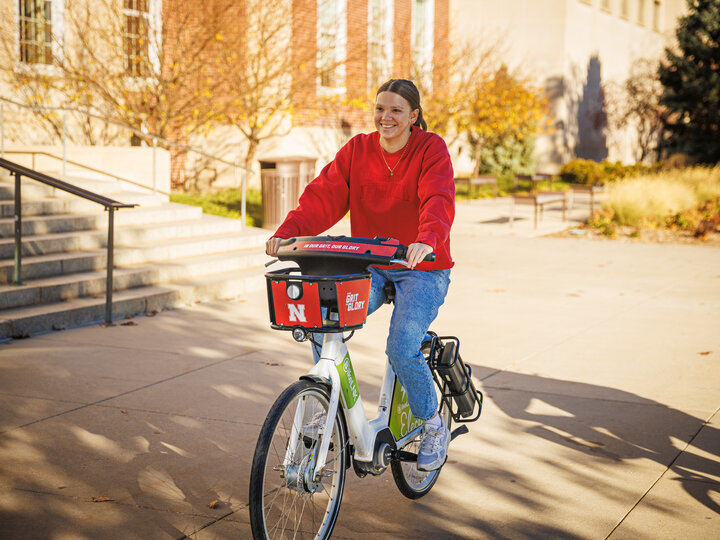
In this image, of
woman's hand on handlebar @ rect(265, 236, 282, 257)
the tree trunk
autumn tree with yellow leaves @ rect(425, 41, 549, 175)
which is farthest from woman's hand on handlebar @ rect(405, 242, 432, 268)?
the tree trunk

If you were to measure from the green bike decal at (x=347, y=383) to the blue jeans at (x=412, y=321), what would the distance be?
22 centimetres

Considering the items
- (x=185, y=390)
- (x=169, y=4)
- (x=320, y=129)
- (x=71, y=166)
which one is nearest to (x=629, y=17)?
(x=320, y=129)

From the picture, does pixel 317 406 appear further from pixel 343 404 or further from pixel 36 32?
pixel 36 32

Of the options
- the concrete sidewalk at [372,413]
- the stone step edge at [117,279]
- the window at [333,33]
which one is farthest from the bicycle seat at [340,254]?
the window at [333,33]

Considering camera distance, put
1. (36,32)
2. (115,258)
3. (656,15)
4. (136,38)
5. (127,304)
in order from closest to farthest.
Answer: (127,304) → (115,258) → (36,32) → (136,38) → (656,15)

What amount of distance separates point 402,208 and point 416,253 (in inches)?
24.1

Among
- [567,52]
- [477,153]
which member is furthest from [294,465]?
[567,52]

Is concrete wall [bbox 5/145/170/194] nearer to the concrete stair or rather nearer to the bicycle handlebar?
the concrete stair

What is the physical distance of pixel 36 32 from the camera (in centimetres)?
1566

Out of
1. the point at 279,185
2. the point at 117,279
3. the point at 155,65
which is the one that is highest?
A: the point at 155,65

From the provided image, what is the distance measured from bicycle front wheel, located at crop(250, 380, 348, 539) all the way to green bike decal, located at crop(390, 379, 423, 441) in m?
0.42

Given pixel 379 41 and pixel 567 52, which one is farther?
pixel 567 52

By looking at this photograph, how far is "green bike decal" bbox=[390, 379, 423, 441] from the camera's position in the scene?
4031 mm

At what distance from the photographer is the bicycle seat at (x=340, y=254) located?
3.35m
